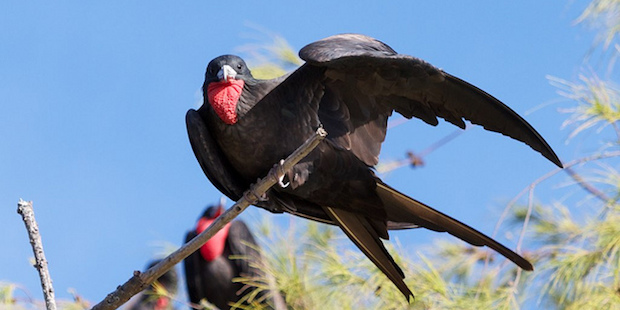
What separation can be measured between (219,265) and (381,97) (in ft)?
7.41

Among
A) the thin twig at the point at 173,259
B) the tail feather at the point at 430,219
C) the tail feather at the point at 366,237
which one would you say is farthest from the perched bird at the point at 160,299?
the thin twig at the point at 173,259

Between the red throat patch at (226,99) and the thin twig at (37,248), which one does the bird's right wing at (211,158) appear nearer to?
the red throat patch at (226,99)

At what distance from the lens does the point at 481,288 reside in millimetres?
3135

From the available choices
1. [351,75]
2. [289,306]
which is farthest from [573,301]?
[351,75]

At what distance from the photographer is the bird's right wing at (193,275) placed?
180 inches

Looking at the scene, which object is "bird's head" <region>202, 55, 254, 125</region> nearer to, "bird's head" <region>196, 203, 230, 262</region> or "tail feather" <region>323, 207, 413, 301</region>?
"tail feather" <region>323, 207, 413, 301</region>

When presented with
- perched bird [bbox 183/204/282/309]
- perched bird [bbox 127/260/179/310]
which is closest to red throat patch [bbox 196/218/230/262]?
perched bird [bbox 183/204/282/309]

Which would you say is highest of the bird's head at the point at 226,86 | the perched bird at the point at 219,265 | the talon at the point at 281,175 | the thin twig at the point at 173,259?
the perched bird at the point at 219,265

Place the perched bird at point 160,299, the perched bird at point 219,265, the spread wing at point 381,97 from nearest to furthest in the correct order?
the spread wing at point 381,97
the perched bird at point 219,265
the perched bird at point 160,299

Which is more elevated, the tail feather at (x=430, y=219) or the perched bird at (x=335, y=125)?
the perched bird at (x=335, y=125)

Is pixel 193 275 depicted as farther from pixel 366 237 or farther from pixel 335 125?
pixel 335 125

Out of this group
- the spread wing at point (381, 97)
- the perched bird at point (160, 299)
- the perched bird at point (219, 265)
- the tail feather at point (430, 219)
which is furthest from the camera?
the perched bird at point (160, 299)

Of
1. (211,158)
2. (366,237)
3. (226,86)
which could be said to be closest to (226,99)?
(226,86)

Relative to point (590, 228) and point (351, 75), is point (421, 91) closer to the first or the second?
point (351, 75)
